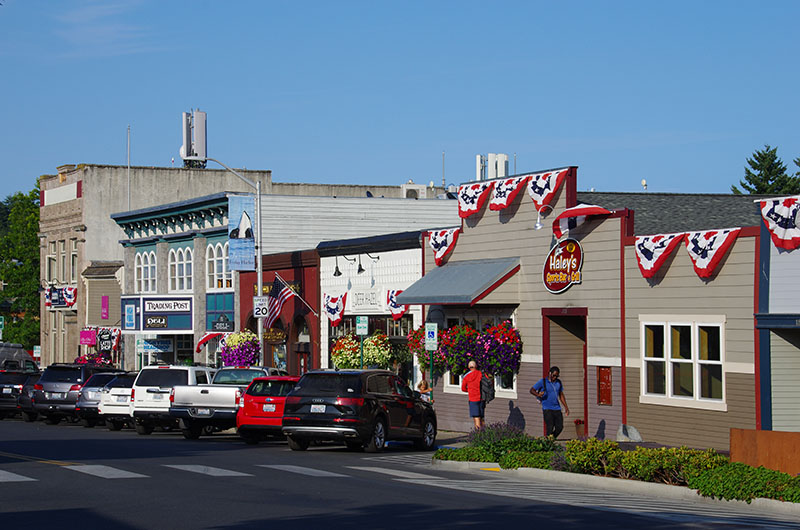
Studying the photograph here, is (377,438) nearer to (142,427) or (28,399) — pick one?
(142,427)

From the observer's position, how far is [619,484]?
17.4 meters

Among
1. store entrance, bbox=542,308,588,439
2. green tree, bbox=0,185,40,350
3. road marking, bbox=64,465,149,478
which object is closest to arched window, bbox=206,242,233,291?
store entrance, bbox=542,308,588,439

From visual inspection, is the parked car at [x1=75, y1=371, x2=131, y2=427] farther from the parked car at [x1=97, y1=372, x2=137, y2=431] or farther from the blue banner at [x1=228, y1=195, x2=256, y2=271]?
the blue banner at [x1=228, y1=195, x2=256, y2=271]

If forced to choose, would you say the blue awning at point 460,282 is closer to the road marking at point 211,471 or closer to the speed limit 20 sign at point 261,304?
the speed limit 20 sign at point 261,304

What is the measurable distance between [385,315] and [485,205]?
6.27m

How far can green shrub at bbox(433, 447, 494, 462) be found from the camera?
20859mm

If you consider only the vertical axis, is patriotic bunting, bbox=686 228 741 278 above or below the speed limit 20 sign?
above

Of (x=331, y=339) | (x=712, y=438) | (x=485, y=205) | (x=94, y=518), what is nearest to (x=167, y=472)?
(x=94, y=518)

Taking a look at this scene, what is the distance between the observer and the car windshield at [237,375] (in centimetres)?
2914

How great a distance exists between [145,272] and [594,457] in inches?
1548

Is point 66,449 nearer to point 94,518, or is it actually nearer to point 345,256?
point 94,518

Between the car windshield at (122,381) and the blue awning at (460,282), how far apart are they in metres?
7.72

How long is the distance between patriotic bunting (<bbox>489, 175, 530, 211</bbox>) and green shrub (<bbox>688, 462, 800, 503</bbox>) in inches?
514

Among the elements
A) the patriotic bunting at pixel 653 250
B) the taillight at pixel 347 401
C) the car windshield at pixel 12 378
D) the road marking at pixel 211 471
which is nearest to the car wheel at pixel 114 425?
the car windshield at pixel 12 378
